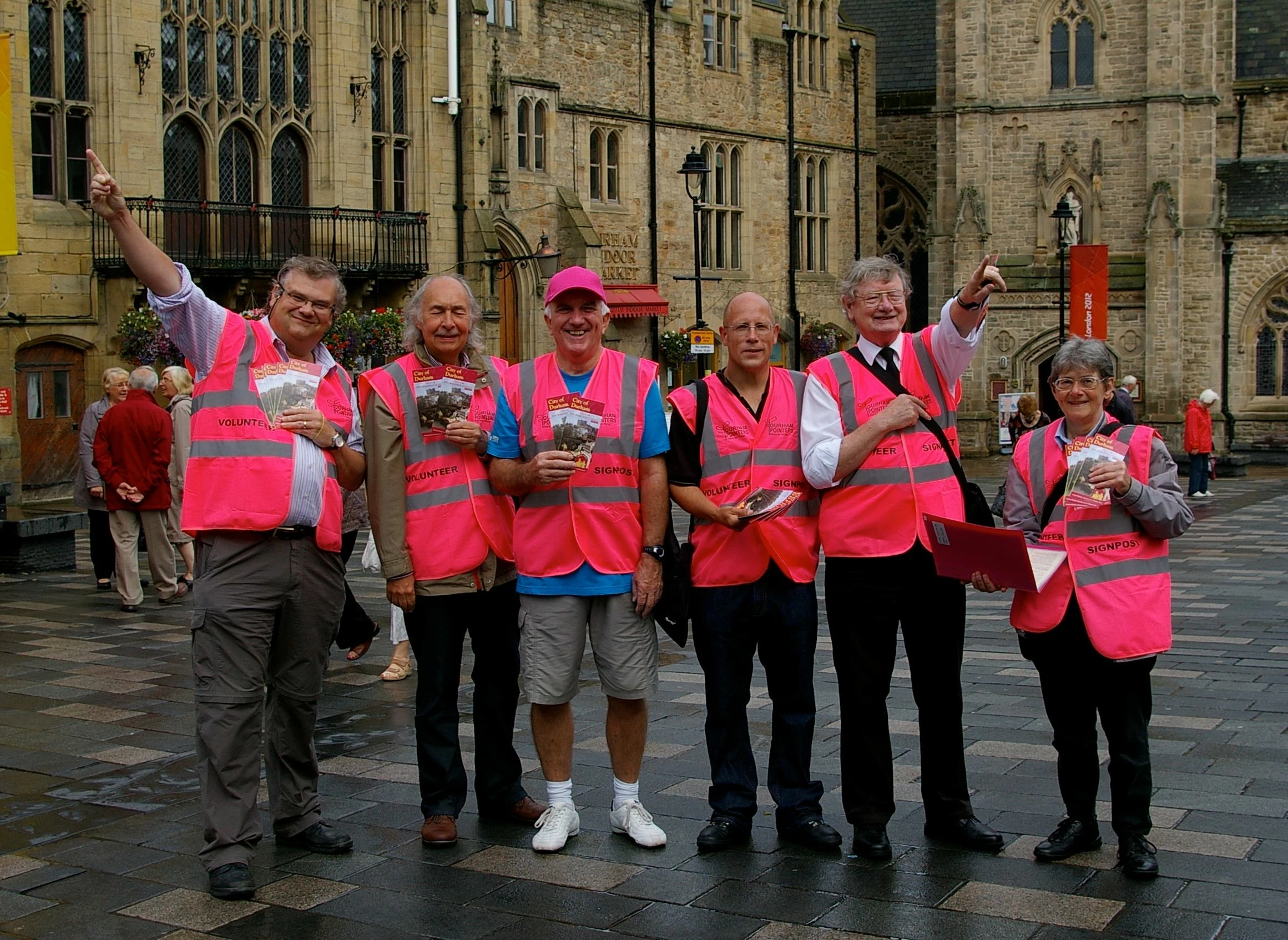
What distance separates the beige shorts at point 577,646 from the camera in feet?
18.7

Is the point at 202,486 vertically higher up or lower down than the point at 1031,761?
higher up

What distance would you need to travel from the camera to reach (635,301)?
3200cm

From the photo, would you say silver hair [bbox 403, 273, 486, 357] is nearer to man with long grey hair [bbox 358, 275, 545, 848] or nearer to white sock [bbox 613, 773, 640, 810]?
man with long grey hair [bbox 358, 275, 545, 848]

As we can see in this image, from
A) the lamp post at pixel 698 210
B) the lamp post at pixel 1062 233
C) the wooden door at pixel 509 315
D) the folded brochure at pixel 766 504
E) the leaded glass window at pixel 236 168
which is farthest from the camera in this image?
the lamp post at pixel 1062 233

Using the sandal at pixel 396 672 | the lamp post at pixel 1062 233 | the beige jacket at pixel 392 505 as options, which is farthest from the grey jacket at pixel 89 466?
the lamp post at pixel 1062 233

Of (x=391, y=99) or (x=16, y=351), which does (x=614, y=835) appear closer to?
(x=16, y=351)

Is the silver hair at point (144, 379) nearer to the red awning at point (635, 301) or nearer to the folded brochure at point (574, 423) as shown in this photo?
the folded brochure at point (574, 423)

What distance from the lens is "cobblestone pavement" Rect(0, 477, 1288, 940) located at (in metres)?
Result: 4.92

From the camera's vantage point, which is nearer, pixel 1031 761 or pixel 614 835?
pixel 614 835

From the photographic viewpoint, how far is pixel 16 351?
69.9 feet

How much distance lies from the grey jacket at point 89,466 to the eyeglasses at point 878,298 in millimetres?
8591

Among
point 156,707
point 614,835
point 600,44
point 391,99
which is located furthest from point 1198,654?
point 600,44

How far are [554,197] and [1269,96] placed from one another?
20413 mm

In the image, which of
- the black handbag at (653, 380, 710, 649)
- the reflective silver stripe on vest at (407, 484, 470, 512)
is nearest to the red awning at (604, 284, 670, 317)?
the reflective silver stripe on vest at (407, 484, 470, 512)
